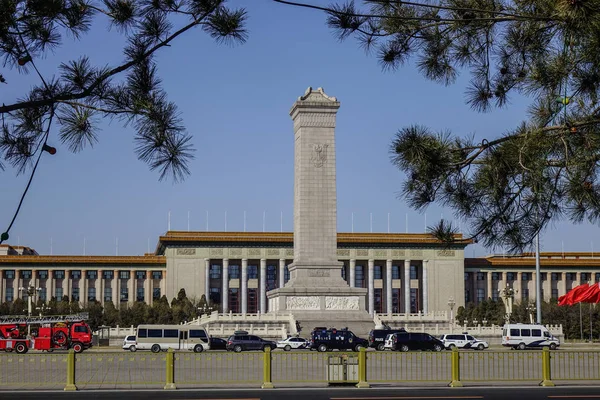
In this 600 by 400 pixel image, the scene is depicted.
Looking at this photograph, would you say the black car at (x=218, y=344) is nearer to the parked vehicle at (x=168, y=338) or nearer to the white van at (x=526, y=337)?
the parked vehicle at (x=168, y=338)

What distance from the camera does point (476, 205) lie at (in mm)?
12008

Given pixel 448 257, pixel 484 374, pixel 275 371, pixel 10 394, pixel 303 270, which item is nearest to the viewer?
pixel 10 394

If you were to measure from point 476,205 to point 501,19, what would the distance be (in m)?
2.43

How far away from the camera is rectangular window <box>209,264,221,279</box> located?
137750 millimetres

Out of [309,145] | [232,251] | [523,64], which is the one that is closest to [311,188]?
[309,145]

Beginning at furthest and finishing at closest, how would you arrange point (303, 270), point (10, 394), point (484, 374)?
point (303, 270) → point (484, 374) → point (10, 394)

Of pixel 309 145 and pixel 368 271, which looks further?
pixel 368 271

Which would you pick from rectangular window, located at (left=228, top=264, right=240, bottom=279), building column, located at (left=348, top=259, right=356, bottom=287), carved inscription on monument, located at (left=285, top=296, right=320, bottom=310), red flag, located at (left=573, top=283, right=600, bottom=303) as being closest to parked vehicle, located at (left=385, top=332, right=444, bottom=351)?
carved inscription on monument, located at (left=285, top=296, right=320, bottom=310)

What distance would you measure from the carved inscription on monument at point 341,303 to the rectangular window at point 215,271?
2144 inches

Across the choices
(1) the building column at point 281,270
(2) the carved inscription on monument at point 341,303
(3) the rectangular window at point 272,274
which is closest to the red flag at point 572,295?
(2) the carved inscription on monument at point 341,303

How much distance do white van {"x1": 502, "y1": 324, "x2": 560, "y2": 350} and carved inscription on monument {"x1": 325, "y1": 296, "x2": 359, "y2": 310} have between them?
19.5 meters

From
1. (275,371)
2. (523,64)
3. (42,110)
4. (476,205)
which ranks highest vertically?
(523,64)

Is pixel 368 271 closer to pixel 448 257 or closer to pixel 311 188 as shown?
pixel 448 257

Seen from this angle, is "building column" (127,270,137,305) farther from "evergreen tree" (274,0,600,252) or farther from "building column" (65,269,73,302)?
"evergreen tree" (274,0,600,252)
